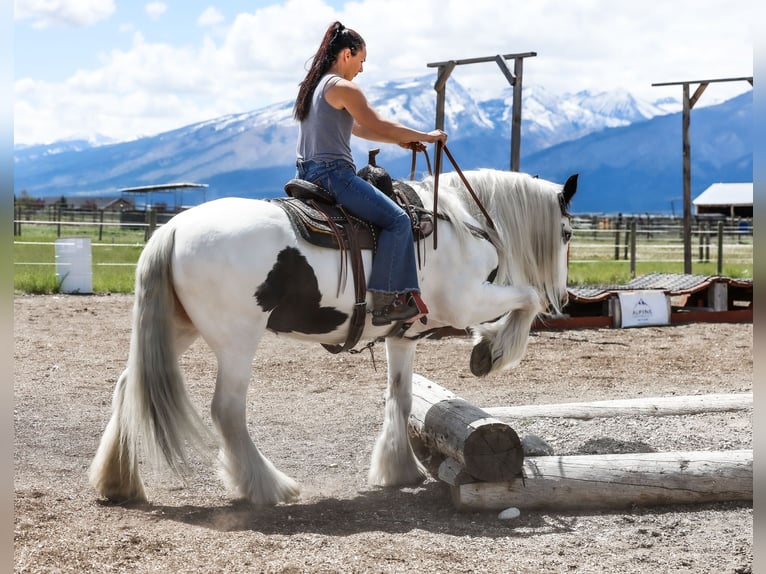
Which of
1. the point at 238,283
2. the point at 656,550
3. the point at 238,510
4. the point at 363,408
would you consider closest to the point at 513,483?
the point at 656,550

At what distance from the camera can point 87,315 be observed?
1175 cm

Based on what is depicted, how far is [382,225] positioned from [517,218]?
1.08 metres

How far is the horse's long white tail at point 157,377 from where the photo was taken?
403 centimetres

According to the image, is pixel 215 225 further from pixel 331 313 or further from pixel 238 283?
pixel 331 313

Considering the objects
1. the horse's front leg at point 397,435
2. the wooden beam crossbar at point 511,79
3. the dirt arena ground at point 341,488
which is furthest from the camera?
the wooden beam crossbar at point 511,79

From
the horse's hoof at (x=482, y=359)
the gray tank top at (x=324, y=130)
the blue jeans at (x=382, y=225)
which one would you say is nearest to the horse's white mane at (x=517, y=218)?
the horse's hoof at (x=482, y=359)

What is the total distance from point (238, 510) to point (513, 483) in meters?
1.47

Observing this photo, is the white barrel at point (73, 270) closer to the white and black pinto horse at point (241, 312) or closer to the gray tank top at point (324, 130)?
the white and black pinto horse at point (241, 312)

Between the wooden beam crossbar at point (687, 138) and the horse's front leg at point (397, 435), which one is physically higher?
the wooden beam crossbar at point (687, 138)

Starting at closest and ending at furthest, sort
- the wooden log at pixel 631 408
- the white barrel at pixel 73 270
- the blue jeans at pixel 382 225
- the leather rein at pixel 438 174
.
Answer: the blue jeans at pixel 382 225 → the leather rein at pixel 438 174 → the wooden log at pixel 631 408 → the white barrel at pixel 73 270

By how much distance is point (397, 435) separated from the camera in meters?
4.95

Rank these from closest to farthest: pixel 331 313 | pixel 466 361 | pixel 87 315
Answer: pixel 331 313 → pixel 466 361 → pixel 87 315

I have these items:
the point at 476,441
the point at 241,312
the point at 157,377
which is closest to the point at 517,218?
the point at 476,441

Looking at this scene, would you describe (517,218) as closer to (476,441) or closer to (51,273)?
(476,441)
